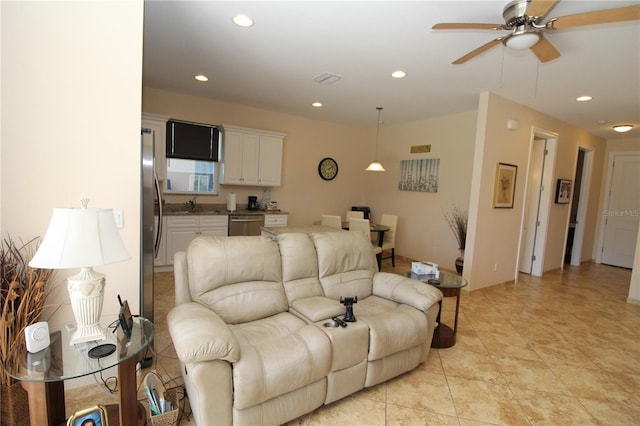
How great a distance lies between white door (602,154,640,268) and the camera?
237 inches

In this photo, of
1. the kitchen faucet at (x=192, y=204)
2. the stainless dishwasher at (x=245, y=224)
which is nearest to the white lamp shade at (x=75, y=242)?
the stainless dishwasher at (x=245, y=224)

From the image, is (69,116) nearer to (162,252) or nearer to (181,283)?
(181,283)

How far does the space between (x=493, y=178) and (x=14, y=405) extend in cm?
486

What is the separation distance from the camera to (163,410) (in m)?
1.66

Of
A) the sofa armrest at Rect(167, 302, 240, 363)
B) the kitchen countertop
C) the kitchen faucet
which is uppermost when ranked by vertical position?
the kitchen faucet

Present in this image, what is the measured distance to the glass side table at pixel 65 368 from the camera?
1283 mm

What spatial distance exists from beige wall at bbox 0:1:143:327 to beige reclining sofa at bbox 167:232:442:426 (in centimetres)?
61

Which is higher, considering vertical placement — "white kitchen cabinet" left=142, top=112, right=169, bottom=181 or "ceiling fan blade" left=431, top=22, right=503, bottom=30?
"ceiling fan blade" left=431, top=22, right=503, bottom=30

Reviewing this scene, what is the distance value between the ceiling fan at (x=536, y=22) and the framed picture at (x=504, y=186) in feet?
7.06

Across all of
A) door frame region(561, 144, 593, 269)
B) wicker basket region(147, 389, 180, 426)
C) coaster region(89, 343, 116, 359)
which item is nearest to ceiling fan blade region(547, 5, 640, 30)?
coaster region(89, 343, 116, 359)

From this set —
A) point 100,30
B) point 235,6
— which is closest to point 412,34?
point 235,6

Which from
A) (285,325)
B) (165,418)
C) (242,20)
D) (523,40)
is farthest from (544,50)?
(165,418)

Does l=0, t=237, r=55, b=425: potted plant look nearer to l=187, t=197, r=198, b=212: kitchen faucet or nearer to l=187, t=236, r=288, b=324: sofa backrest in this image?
l=187, t=236, r=288, b=324: sofa backrest

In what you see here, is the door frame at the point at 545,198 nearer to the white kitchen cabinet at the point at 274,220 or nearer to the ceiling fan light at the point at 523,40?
the ceiling fan light at the point at 523,40
